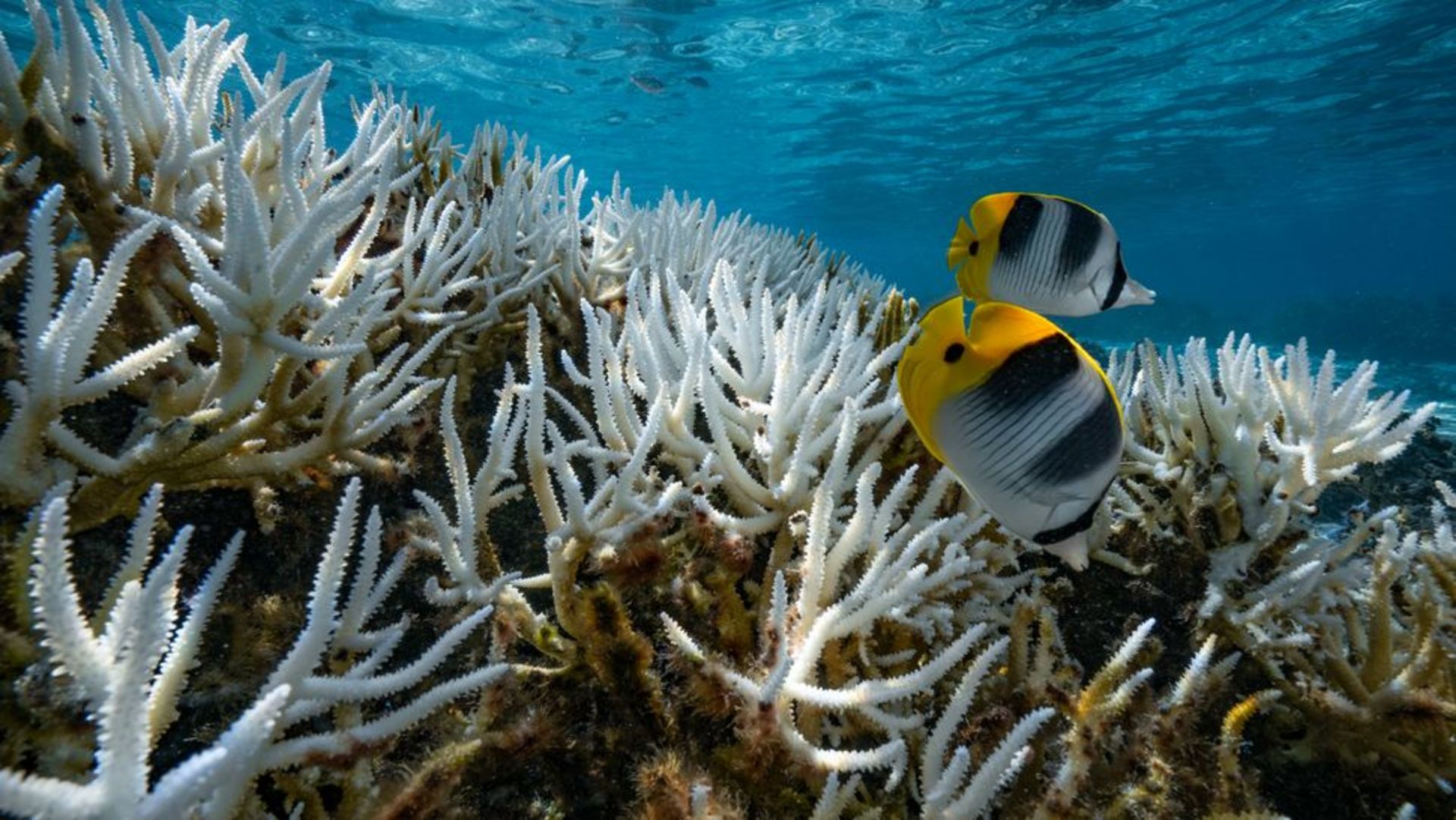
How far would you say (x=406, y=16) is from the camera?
20859mm

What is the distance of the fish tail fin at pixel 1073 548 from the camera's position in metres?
1.40

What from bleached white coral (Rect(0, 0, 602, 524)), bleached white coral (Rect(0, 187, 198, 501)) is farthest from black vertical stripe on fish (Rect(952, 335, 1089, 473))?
bleached white coral (Rect(0, 187, 198, 501))

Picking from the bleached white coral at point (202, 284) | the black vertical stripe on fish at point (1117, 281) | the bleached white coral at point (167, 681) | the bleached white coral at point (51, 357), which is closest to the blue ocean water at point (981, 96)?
the bleached white coral at point (202, 284)

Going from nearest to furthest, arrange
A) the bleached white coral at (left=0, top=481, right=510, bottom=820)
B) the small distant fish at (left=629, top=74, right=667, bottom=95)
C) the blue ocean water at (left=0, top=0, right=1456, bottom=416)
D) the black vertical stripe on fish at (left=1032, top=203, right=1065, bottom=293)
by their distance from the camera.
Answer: the bleached white coral at (left=0, top=481, right=510, bottom=820), the black vertical stripe on fish at (left=1032, top=203, right=1065, bottom=293), the blue ocean water at (left=0, top=0, right=1456, bottom=416), the small distant fish at (left=629, top=74, right=667, bottom=95)

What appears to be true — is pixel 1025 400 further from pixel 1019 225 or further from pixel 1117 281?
pixel 1117 281

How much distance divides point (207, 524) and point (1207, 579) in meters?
3.70

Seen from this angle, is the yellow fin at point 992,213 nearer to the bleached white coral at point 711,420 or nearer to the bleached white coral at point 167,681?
the bleached white coral at point 711,420

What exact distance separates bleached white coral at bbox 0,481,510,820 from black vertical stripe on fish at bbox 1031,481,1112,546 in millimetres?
1201

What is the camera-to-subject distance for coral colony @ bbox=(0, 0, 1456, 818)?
1525 mm

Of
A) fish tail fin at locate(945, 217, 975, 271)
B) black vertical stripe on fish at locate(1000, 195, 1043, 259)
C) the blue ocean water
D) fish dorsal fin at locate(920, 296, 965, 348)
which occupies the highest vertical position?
fish dorsal fin at locate(920, 296, 965, 348)

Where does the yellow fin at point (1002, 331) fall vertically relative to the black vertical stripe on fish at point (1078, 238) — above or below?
above

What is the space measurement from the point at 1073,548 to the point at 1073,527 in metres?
0.10

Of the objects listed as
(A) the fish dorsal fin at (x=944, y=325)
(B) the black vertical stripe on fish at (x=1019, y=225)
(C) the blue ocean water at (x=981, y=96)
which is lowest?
(C) the blue ocean water at (x=981, y=96)

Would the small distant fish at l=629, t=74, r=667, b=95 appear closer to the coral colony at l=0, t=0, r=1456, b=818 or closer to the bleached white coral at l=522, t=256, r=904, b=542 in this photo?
the coral colony at l=0, t=0, r=1456, b=818
